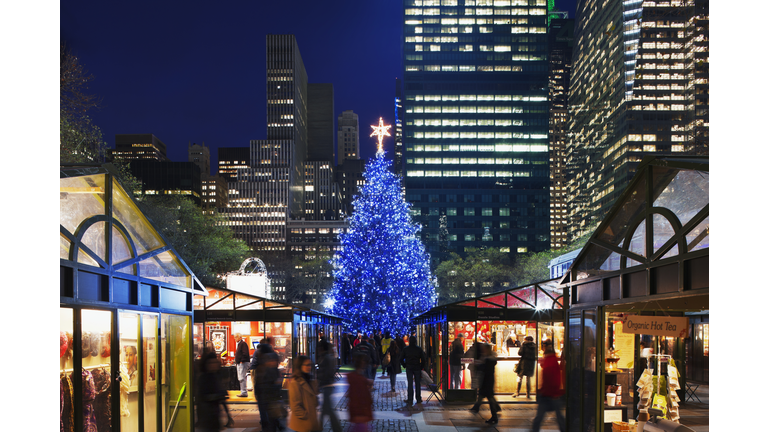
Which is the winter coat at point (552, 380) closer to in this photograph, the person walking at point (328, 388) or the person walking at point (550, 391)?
the person walking at point (550, 391)

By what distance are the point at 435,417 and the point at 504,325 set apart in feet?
15.2

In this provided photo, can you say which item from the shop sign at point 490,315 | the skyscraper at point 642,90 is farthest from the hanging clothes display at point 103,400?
the skyscraper at point 642,90

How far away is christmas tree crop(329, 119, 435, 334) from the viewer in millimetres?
28266

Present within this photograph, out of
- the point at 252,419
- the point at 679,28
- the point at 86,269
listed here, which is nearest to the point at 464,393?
the point at 252,419

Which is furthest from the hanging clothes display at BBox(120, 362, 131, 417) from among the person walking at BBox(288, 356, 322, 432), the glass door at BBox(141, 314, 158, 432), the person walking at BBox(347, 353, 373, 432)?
the person walking at BBox(347, 353, 373, 432)

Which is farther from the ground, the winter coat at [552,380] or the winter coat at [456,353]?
the winter coat at [552,380]

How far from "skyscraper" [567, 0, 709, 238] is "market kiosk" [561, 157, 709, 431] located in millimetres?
93816

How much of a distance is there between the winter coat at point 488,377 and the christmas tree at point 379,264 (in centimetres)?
1759

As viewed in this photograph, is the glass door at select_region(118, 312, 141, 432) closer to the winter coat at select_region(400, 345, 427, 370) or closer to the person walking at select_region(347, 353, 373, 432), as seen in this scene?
the person walking at select_region(347, 353, 373, 432)

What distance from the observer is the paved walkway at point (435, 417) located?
398 inches

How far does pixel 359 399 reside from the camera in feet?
22.1

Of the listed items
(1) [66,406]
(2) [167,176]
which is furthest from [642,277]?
(2) [167,176]
